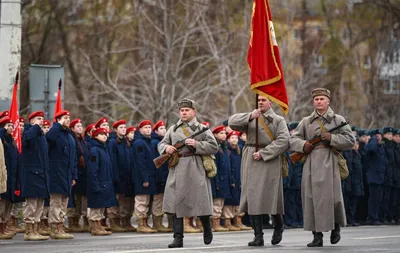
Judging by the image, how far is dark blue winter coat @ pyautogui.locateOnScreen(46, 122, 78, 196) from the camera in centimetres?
1869

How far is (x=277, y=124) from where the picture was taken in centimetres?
1656

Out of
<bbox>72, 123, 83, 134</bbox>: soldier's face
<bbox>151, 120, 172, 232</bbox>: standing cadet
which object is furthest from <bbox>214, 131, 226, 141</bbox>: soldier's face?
<bbox>72, 123, 83, 134</bbox>: soldier's face

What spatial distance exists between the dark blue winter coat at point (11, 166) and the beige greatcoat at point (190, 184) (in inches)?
135

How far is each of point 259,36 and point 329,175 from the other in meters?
2.41

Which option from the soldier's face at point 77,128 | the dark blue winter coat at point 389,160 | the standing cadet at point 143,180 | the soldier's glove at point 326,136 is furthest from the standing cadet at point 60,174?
the dark blue winter coat at point 389,160

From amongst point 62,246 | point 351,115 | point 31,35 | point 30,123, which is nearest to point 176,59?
point 31,35

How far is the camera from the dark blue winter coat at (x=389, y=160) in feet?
86.4

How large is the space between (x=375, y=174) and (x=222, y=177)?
5.18m

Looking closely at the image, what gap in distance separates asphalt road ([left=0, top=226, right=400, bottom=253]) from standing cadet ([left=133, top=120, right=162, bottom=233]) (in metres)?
0.88

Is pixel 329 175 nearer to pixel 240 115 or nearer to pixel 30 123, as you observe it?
pixel 240 115

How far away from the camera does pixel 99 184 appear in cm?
2012

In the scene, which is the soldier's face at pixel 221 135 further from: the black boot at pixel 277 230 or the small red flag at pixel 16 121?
the black boot at pixel 277 230

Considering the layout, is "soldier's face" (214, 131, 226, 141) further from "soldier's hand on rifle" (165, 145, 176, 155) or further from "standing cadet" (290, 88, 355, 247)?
"soldier's hand on rifle" (165, 145, 176, 155)

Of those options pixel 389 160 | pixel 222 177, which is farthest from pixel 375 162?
pixel 222 177
